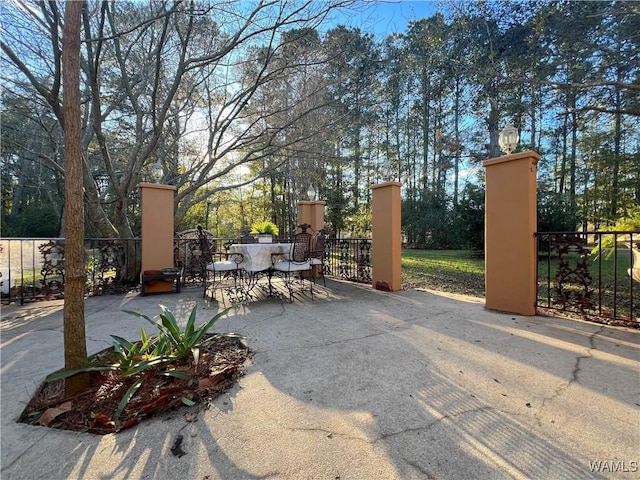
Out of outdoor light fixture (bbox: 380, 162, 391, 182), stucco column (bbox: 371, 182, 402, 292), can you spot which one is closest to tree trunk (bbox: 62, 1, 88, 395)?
stucco column (bbox: 371, 182, 402, 292)

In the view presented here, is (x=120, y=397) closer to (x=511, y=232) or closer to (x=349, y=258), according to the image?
(x=511, y=232)

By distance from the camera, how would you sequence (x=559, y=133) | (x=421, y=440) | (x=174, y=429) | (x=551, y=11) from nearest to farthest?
(x=421, y=440) → (x=174, y=429) → (x=551, y=11) → (x=559, y=133)

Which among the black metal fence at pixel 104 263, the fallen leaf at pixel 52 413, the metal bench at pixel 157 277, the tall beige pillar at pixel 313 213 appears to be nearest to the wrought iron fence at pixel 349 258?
the black metal fence at pixel 104 263

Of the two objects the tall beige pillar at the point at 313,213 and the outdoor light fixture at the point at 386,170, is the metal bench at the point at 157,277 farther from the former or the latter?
the outdoor light fixture at the point at 386,170

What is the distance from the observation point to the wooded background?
488 cm

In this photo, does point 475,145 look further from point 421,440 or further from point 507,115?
point 421,440

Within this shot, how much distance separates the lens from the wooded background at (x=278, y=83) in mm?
4883

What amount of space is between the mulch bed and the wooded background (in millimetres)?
2719

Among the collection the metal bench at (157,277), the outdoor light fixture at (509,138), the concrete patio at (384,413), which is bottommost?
the concrete patio at (384,413)

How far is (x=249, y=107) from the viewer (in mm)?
7816

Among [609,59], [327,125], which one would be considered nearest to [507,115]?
[609,59]

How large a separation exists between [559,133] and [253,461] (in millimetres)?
18653

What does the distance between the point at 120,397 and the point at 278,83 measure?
7.20 metres

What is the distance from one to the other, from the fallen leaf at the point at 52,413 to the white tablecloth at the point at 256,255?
2.81 metres
